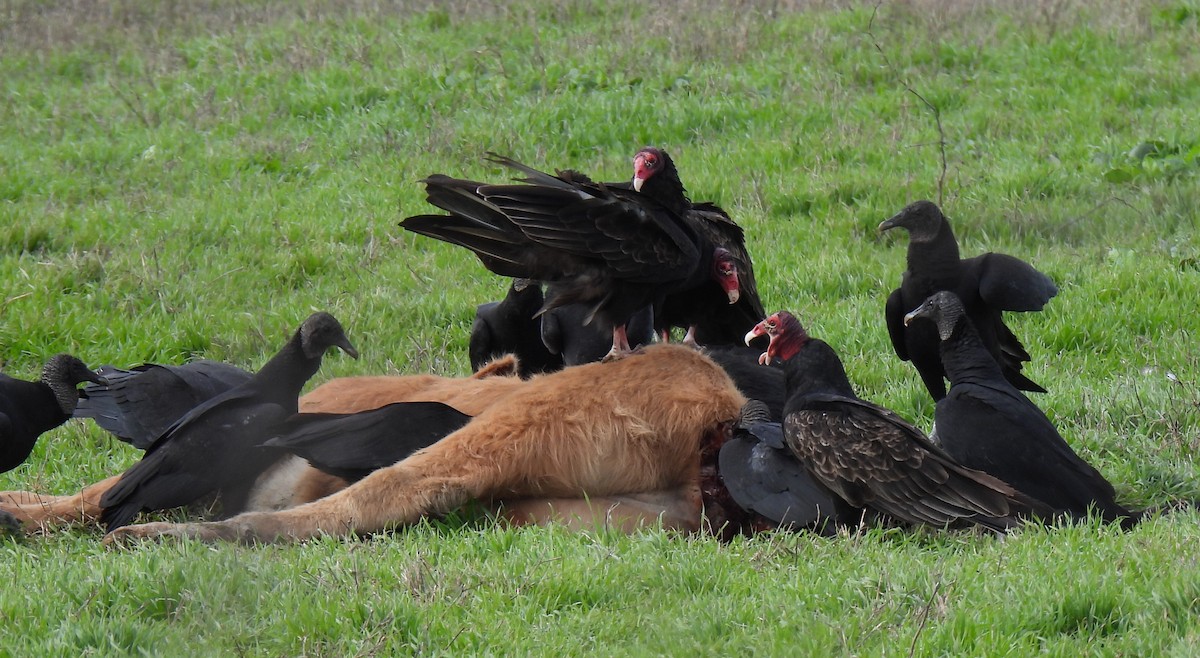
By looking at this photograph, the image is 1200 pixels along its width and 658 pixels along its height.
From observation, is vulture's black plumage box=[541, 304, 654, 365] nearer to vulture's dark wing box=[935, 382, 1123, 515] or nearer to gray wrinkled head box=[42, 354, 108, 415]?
vulture's dark wing box=[935, 382, 1123, 515]

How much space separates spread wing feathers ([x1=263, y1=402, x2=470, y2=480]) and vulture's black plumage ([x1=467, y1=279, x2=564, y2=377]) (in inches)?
82.3

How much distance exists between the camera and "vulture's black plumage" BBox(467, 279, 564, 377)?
746cm

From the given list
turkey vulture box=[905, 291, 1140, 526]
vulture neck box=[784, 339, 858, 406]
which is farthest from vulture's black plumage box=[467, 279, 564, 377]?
turkey vulture box=[905, 291, 1140, 526]

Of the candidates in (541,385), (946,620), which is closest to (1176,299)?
(541,385)

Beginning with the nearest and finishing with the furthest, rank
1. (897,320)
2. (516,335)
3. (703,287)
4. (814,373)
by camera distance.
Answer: (814,373) < (703,287) < (897,320) < (516,335)

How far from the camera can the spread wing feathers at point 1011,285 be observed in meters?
6.51

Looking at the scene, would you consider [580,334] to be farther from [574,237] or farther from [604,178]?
[604,178]

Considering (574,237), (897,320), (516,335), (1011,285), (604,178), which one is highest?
(574,237)

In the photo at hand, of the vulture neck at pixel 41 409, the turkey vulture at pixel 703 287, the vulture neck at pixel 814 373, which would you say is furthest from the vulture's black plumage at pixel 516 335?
the vulture neck at pixel 41 409

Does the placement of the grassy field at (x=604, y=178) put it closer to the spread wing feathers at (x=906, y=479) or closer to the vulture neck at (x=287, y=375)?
the spread wing feathers at (x=906, y=479)

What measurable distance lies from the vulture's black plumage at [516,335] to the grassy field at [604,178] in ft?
1.44

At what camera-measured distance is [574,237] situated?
5.78 meters

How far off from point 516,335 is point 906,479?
2950mm

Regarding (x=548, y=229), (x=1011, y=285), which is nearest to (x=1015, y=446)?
(x=1011, y=285)
